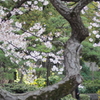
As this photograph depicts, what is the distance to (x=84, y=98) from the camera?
9805mm

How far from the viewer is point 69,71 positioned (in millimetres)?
2473

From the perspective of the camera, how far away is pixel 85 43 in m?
10.4

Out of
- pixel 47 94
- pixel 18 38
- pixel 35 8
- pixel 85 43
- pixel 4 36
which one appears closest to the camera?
pixel 47 94

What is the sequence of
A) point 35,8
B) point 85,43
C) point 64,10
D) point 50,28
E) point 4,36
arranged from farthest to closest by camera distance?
point 85,43 → point 50,28 → point 35,8 → point 4,36 → point 64,10

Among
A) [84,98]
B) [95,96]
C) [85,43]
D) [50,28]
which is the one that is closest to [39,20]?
[50,28]

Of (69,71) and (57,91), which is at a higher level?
(69,71)

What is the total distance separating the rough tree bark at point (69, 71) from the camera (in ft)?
8.07

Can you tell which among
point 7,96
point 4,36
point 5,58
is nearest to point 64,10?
point 7,96

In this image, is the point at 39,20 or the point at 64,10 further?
the point at 39,20

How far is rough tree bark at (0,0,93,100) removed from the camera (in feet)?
8.07

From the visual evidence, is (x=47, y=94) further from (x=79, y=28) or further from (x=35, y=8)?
(x=35, y=8)

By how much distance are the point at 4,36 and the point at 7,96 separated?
371cm

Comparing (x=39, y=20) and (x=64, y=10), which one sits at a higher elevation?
(x=39, y=20)


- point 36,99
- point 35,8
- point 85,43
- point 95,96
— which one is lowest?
point 95,96
